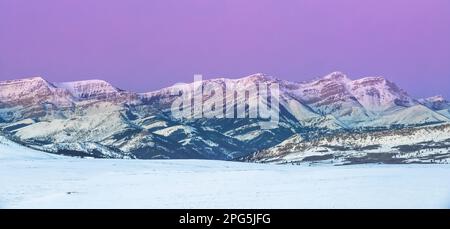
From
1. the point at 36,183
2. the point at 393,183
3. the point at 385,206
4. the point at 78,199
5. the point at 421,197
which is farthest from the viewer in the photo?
the point at 36,183

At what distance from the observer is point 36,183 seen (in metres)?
35.0

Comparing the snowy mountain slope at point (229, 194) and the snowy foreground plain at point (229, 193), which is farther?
the snowy foreground plain at point (229, 193)

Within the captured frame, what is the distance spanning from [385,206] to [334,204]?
1744 mm

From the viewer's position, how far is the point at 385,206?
20.7 m

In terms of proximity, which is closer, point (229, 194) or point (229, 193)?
point (229, 194)

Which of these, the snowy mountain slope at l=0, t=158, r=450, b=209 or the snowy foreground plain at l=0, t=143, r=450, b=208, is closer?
the snowy mountain slope at l=0, t=158, r=450, b=209
